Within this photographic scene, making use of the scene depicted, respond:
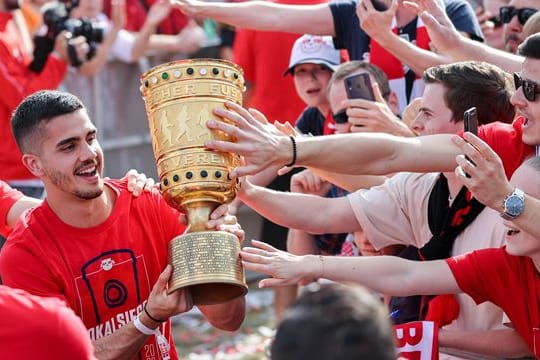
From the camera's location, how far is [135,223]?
5.03 m

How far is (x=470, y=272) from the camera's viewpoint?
462 centimetres

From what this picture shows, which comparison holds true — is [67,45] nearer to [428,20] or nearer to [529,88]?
[428,20]

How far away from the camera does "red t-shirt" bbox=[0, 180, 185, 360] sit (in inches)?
190

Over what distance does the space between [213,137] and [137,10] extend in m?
6.16

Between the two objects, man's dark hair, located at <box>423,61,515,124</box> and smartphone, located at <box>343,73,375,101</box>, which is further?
smartphone, located at <box>343,73,375,101</box>

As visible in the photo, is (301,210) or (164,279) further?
(301,210)

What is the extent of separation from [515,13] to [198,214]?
9.49 ft

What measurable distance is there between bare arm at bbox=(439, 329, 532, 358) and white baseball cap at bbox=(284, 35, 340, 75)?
8.67 ft

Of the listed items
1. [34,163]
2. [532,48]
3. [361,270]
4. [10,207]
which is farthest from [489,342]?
[10,207]

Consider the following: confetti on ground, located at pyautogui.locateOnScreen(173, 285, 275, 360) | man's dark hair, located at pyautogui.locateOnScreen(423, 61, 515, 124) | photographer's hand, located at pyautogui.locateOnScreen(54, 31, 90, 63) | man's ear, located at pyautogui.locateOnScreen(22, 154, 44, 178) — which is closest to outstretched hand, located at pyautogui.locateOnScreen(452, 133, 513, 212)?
man's dark hair, located at pyautogui.locateOnScreen(423, 61, 515, 124)

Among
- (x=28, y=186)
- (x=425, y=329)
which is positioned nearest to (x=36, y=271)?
(x=425, y=329)

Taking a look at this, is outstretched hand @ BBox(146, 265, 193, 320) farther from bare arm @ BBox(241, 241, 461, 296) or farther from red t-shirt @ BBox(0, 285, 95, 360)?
red t-shirt @ BBox(0, 285, 95, 360)

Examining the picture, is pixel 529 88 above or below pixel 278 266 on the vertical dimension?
above

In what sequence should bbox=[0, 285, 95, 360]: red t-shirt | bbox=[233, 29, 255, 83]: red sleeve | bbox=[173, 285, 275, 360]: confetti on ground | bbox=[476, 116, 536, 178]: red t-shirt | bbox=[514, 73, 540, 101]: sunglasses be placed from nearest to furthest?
bbox=[0, 285, 95, 360]: red t-shirt
bbox=[514, 73, 540, 101]: sunglasses
bbox=[476, 116, 536, 178]: red t-shirt
bbox=[173, 285, 275, 360]: confetti on ground
bbox=[233, 29, 255, 83]: red sleeve
